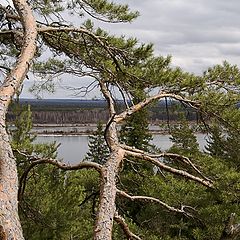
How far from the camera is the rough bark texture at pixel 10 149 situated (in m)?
2.94

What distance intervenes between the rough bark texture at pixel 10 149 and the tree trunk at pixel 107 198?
73 cm

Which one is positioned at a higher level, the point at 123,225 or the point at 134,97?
the point at 134,97

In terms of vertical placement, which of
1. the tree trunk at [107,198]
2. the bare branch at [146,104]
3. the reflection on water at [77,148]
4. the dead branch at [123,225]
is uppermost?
the bare branch at [146,104]

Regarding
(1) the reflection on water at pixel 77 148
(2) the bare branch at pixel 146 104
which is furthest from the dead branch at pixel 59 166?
(1) the reflection on water at pixel 77 148

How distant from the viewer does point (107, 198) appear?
3.85 metres

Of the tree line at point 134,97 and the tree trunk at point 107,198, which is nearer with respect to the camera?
the tree trunk at point 107,198

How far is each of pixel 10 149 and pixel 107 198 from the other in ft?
2.99

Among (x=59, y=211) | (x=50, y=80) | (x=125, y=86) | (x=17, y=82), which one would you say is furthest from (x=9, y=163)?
(x=59, y=211)

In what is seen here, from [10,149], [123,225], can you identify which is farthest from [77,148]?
[10,149]

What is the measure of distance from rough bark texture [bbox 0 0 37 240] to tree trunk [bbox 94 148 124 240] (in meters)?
0.73

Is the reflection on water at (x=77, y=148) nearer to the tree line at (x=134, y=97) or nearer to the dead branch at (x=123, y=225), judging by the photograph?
the tree line at (x=134, y=97)

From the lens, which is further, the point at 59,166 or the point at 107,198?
the point at 59,166

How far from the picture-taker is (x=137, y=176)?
5.79 m

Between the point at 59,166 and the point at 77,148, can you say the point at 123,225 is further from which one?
the point at 77,148
